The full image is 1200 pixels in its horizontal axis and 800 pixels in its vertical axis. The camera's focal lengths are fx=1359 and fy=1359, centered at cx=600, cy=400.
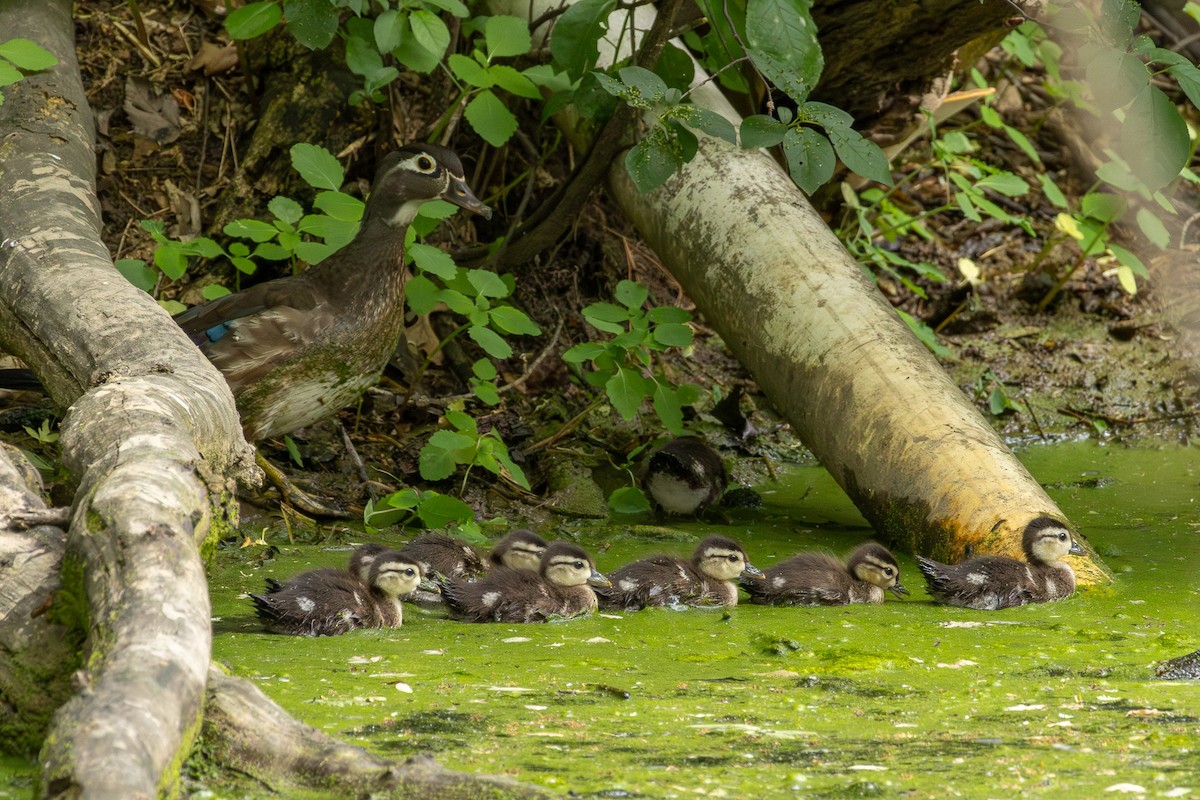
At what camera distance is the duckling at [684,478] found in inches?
241

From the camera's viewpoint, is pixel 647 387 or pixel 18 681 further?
pixel 647 387

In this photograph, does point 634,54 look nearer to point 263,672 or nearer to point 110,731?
point 263,672

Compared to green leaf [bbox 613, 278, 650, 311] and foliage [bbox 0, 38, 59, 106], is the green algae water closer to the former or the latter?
green leaf [bbox 613, 278, 650, 311]

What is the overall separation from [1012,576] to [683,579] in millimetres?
1101

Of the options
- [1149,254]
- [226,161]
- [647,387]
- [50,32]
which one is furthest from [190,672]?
[1149,254]

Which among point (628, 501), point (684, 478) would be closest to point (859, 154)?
point (684, 478)

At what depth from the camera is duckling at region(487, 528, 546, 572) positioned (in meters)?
4.83

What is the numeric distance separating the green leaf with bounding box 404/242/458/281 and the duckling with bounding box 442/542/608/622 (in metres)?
1.68

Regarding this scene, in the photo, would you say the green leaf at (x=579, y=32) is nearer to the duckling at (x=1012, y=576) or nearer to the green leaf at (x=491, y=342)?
the green leaf at (x=491, y=342)

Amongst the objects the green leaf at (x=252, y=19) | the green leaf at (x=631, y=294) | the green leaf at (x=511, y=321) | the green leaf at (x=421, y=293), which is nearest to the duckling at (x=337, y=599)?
the green leaf at (x=511, y=321)

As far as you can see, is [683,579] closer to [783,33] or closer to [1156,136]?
[783,33]

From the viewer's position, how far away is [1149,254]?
8977 mm

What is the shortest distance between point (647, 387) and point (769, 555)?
111 cm

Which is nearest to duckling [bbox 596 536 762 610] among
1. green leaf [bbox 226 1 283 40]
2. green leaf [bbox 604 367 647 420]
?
green leaf [bbox 604 367 647 420]
